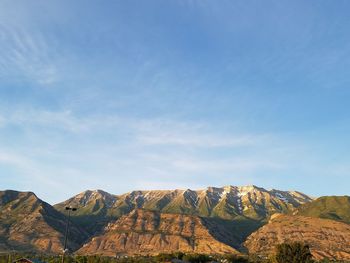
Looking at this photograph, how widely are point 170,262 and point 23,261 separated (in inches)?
2825

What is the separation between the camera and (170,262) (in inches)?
7485

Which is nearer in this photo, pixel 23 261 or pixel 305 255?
pixel 23 261

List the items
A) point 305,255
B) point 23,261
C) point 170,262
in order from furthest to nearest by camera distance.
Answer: point 170,262 < point 305,255 < point 23,261

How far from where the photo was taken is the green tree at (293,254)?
487 feet

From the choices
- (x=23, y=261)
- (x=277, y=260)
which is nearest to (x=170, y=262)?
(x=277, y=260)

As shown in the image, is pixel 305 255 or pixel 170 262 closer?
pixel 305 255

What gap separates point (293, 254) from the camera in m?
150

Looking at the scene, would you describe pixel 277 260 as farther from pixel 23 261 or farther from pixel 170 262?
pixel 23 261

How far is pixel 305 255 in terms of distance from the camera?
150 metres

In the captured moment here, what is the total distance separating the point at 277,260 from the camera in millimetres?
151250

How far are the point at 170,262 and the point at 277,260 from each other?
55.8 meters

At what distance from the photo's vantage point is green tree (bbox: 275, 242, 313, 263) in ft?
487

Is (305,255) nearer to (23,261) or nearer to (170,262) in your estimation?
(170,262)

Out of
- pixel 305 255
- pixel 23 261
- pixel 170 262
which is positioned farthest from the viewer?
pixel 170 262
